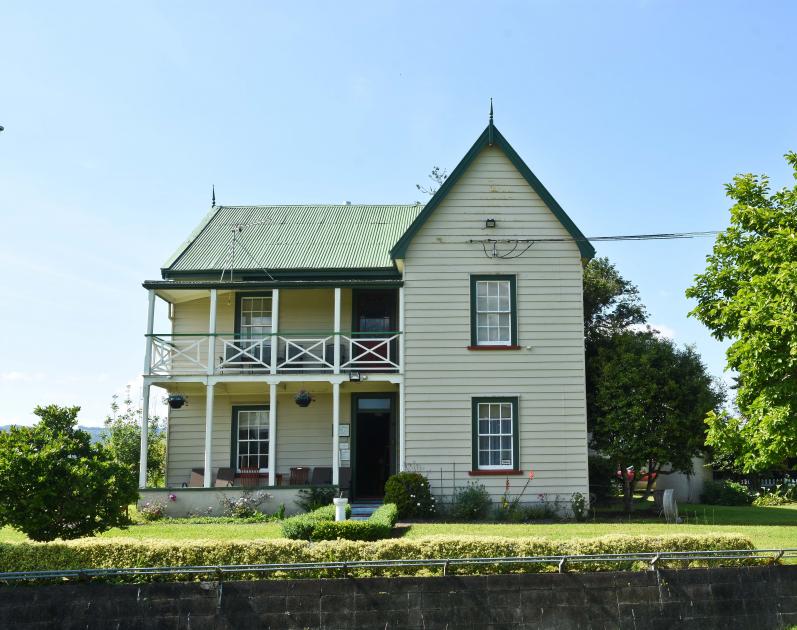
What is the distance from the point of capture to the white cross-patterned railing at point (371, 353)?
20.7 m

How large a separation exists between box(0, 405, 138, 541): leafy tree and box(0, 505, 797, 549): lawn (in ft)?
7.49

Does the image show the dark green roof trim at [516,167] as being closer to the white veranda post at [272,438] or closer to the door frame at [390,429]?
the door frame at [390,429]

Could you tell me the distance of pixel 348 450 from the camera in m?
21.8

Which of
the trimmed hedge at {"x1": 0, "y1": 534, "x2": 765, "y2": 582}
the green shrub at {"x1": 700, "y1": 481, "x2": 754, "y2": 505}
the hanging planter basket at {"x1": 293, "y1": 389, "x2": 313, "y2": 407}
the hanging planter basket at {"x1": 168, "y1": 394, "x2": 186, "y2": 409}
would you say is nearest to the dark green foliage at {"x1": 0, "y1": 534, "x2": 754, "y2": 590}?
the trimmed hedge at {"x1": 0, "y1": 534, "x2": 765, "y2": 582}

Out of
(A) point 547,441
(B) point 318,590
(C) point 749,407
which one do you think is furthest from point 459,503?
(B) point 318,590

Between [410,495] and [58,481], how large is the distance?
872cm

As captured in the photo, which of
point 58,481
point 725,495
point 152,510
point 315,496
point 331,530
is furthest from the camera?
point 725,495

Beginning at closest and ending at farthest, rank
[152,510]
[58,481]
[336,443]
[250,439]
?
[58,481] < [152,510] < [336,443] < [250,439]

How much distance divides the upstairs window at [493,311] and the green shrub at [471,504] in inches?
140

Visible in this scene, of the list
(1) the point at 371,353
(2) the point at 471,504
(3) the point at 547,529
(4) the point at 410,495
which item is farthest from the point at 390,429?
(3) the point at 547,529

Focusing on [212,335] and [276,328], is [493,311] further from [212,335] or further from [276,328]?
[212,335]

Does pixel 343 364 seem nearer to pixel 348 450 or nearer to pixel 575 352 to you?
pixel 348 450

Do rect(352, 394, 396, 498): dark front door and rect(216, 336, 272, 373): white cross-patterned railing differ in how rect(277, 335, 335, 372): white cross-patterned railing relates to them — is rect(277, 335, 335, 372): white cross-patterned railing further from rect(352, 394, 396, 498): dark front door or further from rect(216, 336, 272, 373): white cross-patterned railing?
rect(352, 394, 396, 498): dark front door

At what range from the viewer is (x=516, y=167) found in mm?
20938
